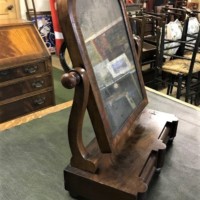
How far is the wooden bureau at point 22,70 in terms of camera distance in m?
1.71

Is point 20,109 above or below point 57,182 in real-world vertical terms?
below

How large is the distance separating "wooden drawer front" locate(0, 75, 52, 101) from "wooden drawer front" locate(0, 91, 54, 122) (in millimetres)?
59

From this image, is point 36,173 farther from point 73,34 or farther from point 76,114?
point 73,34

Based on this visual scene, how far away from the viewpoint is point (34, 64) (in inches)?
71.5

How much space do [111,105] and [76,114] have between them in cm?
10

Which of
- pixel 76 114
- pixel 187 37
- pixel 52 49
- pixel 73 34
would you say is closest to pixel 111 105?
pixel 76 114

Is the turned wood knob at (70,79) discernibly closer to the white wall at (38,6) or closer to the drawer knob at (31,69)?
the drawer knob at (31,69)

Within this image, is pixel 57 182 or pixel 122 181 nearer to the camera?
pixel 122 181

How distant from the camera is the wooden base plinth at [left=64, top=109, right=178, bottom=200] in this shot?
22.8 inches

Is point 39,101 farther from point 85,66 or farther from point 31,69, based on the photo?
point 85,66

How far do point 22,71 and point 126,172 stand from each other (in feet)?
4.42

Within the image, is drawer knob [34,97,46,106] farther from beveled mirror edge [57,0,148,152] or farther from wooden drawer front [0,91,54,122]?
beveled mirror edge [57,0,148,152]

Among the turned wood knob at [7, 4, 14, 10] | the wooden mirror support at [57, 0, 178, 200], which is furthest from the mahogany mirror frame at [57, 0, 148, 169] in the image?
the turned wood knob at [7, 4, 14, 10]

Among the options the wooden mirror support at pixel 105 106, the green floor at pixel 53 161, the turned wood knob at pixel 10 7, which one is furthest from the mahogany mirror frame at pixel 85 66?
the turned wood knob at pixel 10 7
